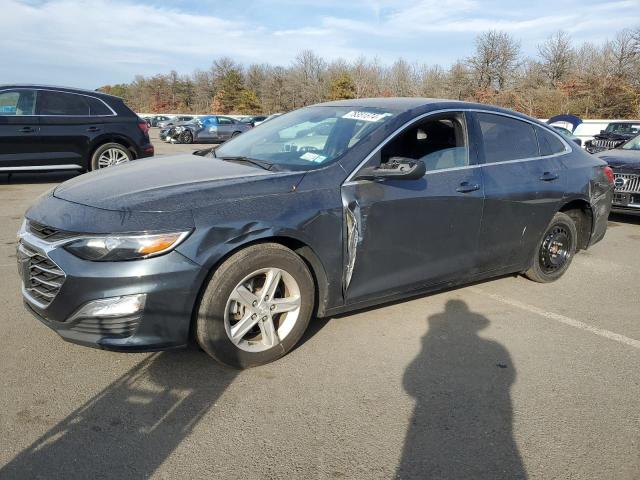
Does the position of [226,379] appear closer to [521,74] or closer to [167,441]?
[167,441]

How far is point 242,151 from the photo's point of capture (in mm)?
4098

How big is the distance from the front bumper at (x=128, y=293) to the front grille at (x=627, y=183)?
23.4 ft

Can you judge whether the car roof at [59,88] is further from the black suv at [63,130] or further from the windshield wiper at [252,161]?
the windshield wiper at [252,161]

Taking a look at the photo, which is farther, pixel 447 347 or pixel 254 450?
pixel 447 347

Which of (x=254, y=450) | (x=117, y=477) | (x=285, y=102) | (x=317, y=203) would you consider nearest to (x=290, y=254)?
(x=317, y=203)

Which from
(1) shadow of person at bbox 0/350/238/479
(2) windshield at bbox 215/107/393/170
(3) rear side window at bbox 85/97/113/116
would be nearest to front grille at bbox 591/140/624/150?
(3) rear side window at bbox 85/97/113/116

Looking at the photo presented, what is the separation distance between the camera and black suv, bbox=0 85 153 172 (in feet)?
28.7

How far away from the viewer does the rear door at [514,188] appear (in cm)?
416

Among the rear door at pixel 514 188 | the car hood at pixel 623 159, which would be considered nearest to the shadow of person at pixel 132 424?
the rear door at pixel 514 188

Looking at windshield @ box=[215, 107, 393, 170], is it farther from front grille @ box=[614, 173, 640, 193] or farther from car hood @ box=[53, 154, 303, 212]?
front grille @ box=[614, 173, 640, 193]

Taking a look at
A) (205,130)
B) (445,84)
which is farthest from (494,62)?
(205,130)

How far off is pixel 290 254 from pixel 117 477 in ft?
4.83

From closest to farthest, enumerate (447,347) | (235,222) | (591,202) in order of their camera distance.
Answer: (235,222), (447,347), (591,202)

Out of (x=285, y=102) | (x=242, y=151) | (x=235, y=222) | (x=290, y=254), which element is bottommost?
(x=290, y=254)
